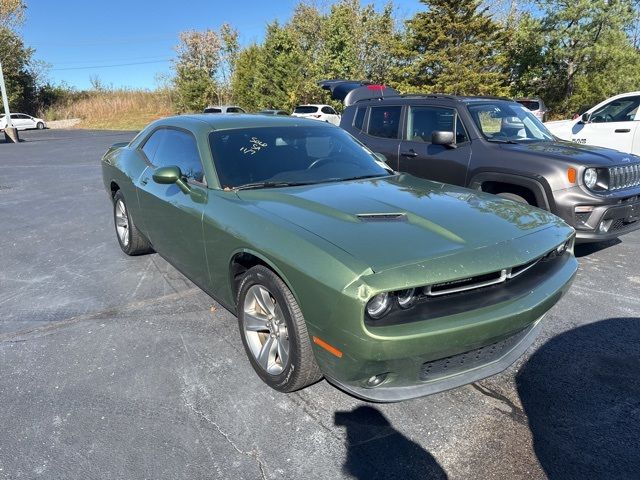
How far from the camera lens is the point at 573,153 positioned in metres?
5.07

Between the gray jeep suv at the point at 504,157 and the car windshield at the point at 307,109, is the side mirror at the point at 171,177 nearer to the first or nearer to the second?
the gray jeep suv at the point at 504,157

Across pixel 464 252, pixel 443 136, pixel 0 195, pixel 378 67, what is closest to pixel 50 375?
pixel 464 252

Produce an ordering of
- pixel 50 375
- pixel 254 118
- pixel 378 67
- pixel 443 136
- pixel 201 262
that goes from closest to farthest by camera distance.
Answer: pixel 50 375
pixel 201 262
pixel 254 118
pixel 443 136
pixel 378 67

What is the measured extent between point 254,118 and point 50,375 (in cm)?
248

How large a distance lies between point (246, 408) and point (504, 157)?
402cm

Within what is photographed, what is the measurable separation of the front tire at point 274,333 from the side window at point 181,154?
1052mm

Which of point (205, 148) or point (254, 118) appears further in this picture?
point (254, 118)

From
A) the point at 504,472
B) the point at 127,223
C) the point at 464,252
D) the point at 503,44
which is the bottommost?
the point at 504,472

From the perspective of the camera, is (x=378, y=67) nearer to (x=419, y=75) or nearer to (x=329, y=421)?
(x=419, y=75)

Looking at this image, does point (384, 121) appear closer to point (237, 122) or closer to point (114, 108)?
point (237, 122)

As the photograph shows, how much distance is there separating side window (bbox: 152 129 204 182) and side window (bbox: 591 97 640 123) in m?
8.66

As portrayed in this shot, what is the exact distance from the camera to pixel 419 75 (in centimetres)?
2741

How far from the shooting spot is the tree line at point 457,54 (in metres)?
23.9

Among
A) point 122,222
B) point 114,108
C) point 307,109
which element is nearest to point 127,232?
point 122,222
